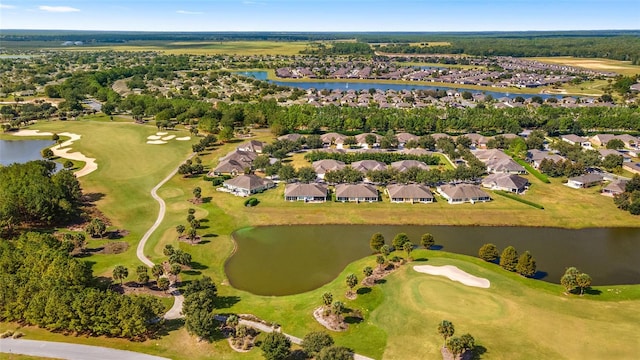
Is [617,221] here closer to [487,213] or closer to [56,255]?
[487,213]

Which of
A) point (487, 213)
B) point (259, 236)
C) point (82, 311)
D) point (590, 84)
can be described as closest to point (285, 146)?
point (259, 236)

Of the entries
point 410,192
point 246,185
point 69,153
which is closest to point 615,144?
point 410,192

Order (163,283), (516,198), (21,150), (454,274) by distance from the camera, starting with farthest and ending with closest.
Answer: (21,150) < (516,198) < (454,274) < (163,283)

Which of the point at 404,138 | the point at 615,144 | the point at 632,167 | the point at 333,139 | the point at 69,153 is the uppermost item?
the point at 615,144

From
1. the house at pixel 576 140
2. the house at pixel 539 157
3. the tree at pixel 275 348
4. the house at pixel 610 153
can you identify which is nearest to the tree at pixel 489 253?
the tree at pixel 275 348

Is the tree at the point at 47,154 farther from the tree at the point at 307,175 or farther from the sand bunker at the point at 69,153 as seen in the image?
the tree at the point at 307,175

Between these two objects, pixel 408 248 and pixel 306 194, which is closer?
pixel 408 248

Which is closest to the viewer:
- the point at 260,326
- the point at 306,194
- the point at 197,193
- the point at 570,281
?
the point at 260,326

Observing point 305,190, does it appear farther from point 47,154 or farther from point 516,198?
point 47,154
